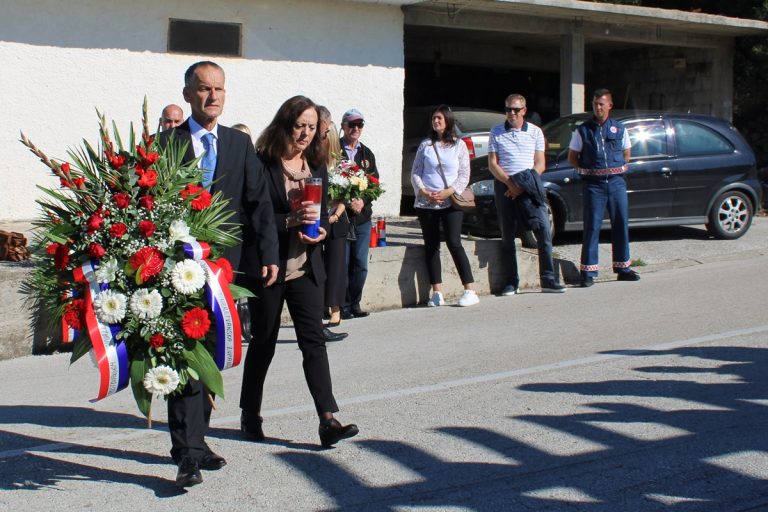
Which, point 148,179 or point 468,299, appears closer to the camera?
point 148,179

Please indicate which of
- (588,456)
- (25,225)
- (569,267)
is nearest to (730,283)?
(569,267)

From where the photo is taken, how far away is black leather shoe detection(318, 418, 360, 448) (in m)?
5.89

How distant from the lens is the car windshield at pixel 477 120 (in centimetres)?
1789

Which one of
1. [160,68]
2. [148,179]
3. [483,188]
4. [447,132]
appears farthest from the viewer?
[160,68]

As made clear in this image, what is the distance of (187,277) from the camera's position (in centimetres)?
505

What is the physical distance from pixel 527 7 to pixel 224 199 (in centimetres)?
1274

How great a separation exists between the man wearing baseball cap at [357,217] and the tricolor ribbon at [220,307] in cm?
411

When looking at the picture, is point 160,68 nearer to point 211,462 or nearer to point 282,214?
point 282,214

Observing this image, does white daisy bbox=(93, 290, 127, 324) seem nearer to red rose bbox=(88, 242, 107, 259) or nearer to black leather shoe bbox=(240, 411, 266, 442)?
red rose bbox=(88, 242, 107, 259)

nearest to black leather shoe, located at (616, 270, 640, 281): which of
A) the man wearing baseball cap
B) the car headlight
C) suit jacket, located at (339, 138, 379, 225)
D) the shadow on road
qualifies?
the car headlight

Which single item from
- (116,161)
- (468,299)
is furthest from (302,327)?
(468,299)

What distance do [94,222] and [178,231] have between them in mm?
384

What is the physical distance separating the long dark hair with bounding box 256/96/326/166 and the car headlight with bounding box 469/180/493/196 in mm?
7442

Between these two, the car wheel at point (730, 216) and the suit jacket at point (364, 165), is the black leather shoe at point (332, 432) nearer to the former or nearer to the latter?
the suit jacket at point (364, 165)
